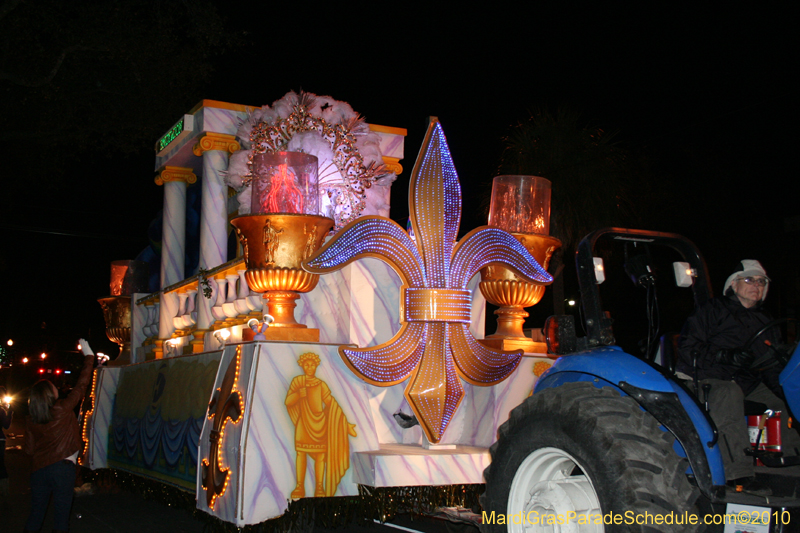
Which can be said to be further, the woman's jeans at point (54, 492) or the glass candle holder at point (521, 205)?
the glass candle holder at point (521, 205)

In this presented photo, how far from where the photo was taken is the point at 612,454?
3.84 m

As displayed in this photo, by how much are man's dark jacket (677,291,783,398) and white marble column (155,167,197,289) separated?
920 cm

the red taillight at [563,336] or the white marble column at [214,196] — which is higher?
the white marble column at [214,196]

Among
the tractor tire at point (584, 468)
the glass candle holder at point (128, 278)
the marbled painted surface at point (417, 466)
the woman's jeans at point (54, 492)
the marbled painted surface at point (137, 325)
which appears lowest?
the woman's jeans at point (54, 492)

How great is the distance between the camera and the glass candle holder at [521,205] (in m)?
8.34

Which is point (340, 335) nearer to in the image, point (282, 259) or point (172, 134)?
point (282, 259)

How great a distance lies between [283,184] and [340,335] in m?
1.61

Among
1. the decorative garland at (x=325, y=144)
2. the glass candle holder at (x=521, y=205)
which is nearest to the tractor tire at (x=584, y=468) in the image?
the glass candle holder at (x=521, y=205)

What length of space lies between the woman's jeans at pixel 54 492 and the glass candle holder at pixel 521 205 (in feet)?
16.6

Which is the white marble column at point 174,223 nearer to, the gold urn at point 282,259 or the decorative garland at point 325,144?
the decorative garland at point 325,144

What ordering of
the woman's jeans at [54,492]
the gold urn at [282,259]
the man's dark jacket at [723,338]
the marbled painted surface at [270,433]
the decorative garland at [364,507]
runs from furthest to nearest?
1. the woman's jeans at [54,492]
2. the gold urn at [282,259]
3. the decorative garland at [364,507]
4. the marbled painted surface at [270,433]
5. the man's dark jacket at [723,338]

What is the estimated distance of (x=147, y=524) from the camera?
30.3 feet

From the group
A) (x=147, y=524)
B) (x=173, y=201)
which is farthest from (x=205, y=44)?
(x=147, y=524)

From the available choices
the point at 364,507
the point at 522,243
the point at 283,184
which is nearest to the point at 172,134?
the point at 283,184
